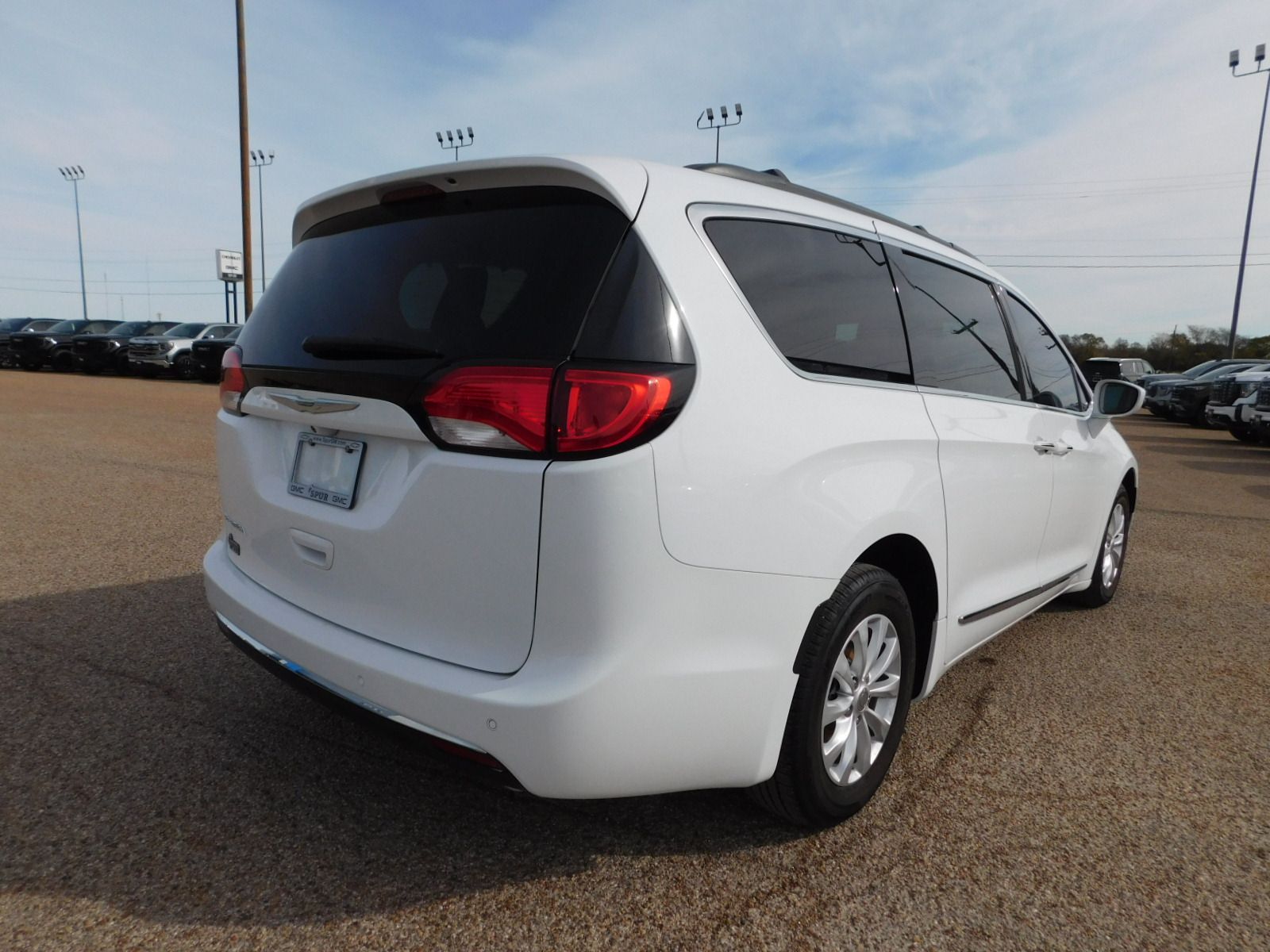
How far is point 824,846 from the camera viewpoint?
237cm

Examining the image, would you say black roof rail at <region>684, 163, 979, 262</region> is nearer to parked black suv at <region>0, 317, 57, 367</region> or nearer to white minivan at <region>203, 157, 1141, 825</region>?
white minivan at <region>203, 157, 1141, 825</region>

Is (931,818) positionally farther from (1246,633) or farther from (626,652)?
(1246,633)

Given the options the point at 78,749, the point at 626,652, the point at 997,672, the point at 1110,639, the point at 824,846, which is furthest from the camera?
the point at 1110,639

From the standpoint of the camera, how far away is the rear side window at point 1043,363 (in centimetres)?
364

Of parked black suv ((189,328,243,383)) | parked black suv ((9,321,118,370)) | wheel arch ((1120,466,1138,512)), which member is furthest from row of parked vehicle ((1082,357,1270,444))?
parked black suv ((9,321,118,370))

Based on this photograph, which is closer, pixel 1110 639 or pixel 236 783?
pixel 236 783

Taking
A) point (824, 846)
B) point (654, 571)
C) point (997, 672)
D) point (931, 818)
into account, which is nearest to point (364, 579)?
point (654, 571)

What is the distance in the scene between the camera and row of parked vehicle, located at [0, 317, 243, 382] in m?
23.3

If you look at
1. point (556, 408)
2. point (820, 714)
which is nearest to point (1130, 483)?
point (820, 714)

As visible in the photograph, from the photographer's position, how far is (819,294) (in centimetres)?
242

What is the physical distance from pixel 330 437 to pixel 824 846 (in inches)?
67.3

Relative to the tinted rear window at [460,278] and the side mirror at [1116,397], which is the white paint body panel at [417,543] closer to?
the tinted rear window at [460,278]

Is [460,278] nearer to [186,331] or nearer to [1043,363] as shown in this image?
[1043,363]

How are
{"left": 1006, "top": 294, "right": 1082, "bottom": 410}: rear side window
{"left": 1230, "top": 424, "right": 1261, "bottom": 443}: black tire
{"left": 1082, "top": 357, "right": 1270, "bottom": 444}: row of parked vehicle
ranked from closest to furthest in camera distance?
{"left": 1006, "top": 294, "right": 1082, "bottom": 410}: rear side window, {"left": 1082, "top": 357, "right": 1270, "bottom": 444}: row of parked vehicle, {"left": 1230, "top": 424, "right": 1261, "bottom": 443}: black tire
